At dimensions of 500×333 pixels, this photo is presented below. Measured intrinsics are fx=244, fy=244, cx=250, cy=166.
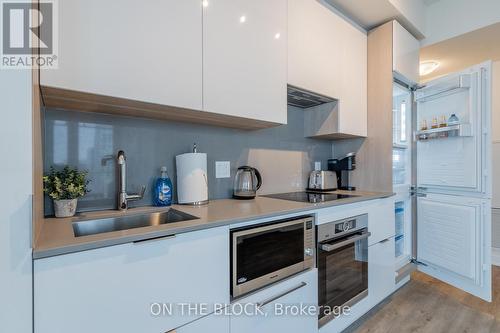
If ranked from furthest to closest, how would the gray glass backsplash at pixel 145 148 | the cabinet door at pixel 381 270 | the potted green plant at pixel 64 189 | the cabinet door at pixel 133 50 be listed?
1. the cabinet door at pixel 381 270
2. the gray glass backsplash at pixel 145 148
3. the potted green plant at pixel 64 189
4. the cabinet door at pixel 133 50

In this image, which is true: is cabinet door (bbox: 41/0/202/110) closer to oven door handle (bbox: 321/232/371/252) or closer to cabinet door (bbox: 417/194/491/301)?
oven door handle (bbox: 321/232/371/252)

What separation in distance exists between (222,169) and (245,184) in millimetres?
188

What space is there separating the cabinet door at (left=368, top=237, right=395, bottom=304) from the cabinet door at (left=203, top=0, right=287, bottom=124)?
1.20m

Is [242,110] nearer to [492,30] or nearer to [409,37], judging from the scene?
[409,37]

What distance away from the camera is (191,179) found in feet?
4.52

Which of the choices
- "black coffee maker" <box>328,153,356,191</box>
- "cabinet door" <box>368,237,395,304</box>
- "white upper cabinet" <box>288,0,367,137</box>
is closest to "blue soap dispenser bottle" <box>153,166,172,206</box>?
"white upper cabinet" <box>288,0,367,137</box>

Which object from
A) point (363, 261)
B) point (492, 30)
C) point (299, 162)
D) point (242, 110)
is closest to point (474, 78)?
point (492, 30)

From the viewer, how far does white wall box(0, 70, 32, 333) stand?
602 millimetres

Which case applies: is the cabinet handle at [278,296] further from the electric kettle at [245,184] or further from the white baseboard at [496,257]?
the white baseboard at [496,257]

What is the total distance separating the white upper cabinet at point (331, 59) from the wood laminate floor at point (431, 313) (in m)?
1.40

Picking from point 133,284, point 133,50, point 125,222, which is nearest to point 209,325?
point 133,284

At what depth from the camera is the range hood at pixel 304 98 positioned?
1728mm

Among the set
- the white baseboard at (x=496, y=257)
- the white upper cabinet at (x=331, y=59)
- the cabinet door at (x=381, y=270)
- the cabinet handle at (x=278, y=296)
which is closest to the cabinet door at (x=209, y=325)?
the cabinet handle at (x=278, y=296)

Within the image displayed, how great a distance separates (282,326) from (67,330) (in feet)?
2.95
